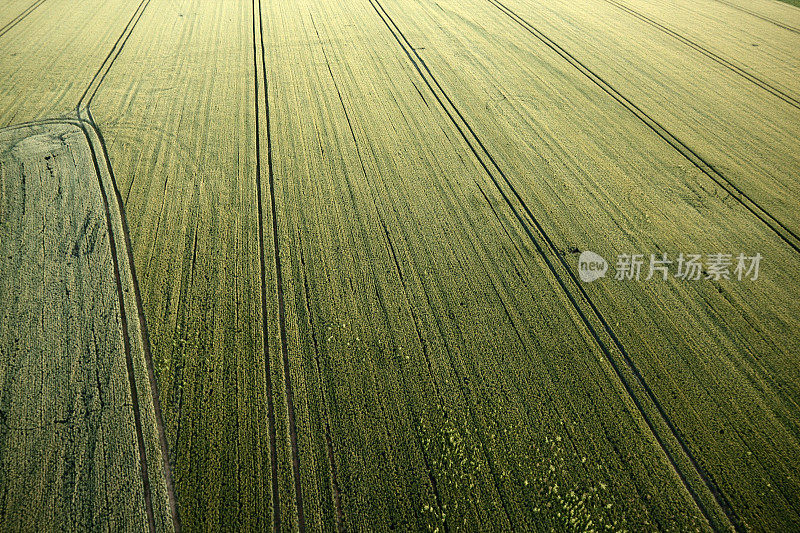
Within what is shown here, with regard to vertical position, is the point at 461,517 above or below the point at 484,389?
below

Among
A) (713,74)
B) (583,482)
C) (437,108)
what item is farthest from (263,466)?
(713,74)

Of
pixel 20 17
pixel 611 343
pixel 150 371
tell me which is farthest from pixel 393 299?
pixel 20 17

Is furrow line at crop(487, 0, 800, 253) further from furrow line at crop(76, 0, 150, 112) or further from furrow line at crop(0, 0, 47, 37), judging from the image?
furrow line at crop(0, 0, 47, 37)

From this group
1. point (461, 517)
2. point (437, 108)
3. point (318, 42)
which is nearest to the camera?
point (461, 517)

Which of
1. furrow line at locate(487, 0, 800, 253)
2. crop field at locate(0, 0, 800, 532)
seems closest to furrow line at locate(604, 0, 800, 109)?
crop field at locate(0, 0, 800, 532)

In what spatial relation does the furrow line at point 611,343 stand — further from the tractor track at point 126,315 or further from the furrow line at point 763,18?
the furrow line at point 763,18

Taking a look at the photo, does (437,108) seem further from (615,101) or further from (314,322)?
(314,322)
